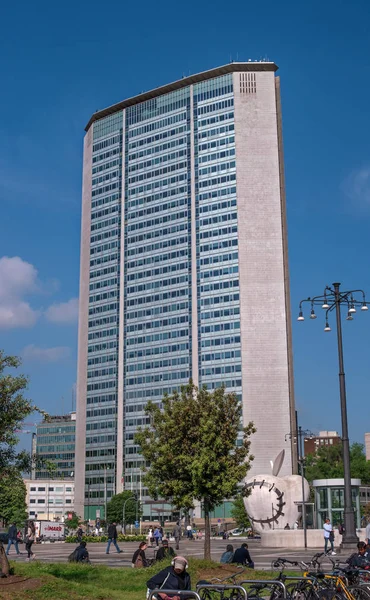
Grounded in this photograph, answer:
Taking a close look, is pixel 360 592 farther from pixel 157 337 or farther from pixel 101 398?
pixel 101 398

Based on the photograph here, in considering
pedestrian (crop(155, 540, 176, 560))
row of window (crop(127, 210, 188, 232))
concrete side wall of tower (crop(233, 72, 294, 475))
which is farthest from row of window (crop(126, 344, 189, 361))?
pedestrian (crop(155, 540, 176, 560))

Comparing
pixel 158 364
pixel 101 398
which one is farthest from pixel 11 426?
pixel 101 398

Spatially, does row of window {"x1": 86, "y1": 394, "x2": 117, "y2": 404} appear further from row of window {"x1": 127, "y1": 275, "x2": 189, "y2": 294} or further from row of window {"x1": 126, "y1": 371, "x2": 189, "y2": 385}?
row of window {"x1": 127, "y1": 275, "x2": 189, "y2": 294}

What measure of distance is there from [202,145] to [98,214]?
28.8 m

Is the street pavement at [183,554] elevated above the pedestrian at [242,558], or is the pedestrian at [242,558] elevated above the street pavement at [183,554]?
the pedestrian at [242,558]

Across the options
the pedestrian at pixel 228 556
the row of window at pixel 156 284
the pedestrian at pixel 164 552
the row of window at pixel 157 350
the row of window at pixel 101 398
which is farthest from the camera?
the row of window at pixel 101 398

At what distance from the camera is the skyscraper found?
136 meters

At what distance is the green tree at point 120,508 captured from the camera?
132 meters

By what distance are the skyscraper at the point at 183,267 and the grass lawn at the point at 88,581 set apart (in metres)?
107

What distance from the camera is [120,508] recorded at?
133m

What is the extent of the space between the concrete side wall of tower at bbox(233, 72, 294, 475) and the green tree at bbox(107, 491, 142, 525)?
2288 cm

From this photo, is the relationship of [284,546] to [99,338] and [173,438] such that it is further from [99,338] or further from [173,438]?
[99,338]

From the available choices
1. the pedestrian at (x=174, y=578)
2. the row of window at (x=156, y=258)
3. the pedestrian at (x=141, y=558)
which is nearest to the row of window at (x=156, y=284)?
the row of window at (x=156, y=258)

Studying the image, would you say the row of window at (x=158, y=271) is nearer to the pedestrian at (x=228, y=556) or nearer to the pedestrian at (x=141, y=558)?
the pedestrian at (x=141, y=558)
